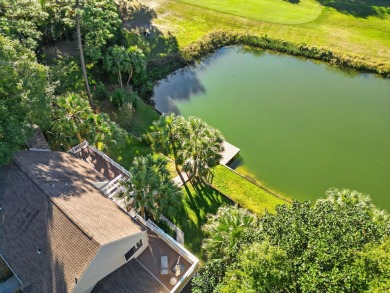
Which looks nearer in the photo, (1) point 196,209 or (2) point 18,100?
(2) point 18,100

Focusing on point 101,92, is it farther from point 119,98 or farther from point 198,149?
point 198,149

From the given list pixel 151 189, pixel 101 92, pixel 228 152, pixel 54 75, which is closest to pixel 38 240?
pixel 151 189

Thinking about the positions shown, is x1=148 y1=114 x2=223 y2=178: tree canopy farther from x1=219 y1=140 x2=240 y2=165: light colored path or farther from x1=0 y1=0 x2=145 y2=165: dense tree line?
x1=0 y1=0 x2=145 y2=165: dense tree line

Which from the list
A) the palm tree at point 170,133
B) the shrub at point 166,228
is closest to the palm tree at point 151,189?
the shrub at point 166,228

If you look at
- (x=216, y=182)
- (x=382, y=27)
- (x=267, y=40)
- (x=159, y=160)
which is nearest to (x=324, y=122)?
(x=216, y=182)

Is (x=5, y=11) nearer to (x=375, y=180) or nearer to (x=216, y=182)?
(x=216, y=182)

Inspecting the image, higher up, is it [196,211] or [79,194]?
[79,194]
